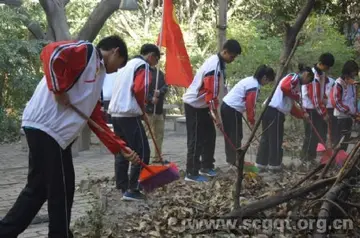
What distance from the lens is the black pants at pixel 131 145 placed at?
5734mm

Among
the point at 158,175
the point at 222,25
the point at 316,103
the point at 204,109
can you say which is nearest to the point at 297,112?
the point at 316,103

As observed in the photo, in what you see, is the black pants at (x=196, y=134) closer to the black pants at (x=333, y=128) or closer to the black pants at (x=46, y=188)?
the black pants at (x=333, y=128)

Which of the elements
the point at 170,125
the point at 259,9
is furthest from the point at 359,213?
the point at 259,9

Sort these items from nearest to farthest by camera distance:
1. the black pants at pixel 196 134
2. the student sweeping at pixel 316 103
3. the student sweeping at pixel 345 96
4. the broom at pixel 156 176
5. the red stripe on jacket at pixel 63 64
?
the red stripe on jacket at pixel 63 64 → the broom at pixel 156 176 → the black pants at pixel 196 134 → the student sweeping at pixel 316 103 → the student sweeping at pixel 345 96

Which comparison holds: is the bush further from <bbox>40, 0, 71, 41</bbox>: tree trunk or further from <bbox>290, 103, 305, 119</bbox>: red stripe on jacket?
<bbox>290, 103, 305, 119</bbox>: red stripe on jacket

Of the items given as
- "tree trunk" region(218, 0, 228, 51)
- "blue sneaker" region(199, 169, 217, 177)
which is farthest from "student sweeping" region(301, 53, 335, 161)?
"tree trunk" region(218, 0, 228, 51)

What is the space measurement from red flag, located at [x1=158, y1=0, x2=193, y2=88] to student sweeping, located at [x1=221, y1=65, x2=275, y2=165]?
712 mm

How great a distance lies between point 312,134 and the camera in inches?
331

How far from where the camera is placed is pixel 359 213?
440 centimetres

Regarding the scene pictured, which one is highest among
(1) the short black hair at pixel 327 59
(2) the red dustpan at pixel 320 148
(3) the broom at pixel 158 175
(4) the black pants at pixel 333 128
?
(1) the short black hair at pixel 327 59

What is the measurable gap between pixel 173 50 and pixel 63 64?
13.0ft

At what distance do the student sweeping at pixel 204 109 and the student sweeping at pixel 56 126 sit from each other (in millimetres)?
2831

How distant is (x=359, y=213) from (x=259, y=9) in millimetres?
14342

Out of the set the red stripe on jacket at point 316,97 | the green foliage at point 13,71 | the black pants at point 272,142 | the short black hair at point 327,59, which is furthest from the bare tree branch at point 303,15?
the green foliage at point 13,71
